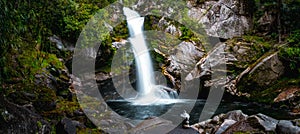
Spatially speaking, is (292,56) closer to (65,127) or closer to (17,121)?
(65,127)

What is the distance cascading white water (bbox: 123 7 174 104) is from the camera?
13312 mm

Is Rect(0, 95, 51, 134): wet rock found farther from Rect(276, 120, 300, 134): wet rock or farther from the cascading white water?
the cascading white water

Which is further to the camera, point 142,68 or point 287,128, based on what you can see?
point 142,68

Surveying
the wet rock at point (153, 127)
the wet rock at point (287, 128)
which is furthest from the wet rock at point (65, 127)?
the wet rock at point (287, 128)

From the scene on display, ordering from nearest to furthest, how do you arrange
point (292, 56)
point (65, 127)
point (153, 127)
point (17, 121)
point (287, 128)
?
point (17, 121) → point (65, 127) → point (287, 128) → point (153, 127) → point (292, 56)

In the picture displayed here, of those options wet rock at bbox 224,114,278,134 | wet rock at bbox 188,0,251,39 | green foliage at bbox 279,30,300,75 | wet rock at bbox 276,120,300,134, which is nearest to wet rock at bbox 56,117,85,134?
wet rock at bbox 224,114,278,134

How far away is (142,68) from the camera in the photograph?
48.1ft

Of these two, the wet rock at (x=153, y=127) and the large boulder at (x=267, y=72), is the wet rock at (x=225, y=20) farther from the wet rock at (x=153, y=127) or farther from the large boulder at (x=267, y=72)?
the wet rock at (x=153, y=127)

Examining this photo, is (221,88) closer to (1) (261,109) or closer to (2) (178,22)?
(1) (261,109)

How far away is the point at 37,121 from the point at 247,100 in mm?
9852

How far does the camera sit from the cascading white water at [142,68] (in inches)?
524

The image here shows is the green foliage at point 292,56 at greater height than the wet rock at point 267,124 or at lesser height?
greater

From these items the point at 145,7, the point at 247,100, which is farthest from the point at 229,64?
the point at 145,7

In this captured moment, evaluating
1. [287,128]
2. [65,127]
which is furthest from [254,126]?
[65,127]
